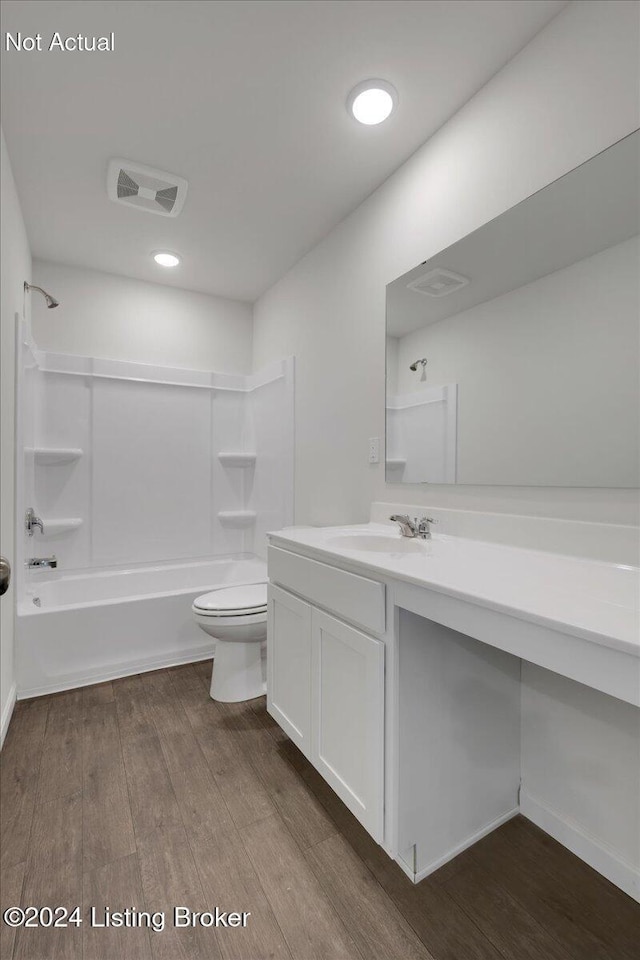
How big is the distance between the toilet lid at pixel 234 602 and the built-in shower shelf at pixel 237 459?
50.1 inches

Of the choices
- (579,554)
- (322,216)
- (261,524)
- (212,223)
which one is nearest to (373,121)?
(322,216)

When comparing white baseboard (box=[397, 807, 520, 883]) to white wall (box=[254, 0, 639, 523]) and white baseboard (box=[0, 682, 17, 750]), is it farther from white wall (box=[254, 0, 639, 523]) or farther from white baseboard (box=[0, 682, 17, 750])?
white baseboard (box=[0, 682, 17, 750])

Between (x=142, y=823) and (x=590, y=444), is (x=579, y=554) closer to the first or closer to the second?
(x=590, y=444)

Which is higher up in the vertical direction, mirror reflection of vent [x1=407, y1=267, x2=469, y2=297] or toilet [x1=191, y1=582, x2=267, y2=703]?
mirror reflection of vent [x1=407, y1=267, x2=469, y2=297]

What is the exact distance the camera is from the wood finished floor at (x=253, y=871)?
108 cm

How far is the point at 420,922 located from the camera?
3.70ft

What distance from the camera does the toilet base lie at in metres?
2.24

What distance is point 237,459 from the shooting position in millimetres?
3492

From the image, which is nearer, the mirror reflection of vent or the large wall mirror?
the large wall mirror

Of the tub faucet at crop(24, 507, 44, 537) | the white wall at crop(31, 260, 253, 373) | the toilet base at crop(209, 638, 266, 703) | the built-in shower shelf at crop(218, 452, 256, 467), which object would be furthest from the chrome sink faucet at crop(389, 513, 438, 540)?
the white wall at crop(31, 260, 253, 373)

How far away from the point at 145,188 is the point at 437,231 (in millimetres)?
1408

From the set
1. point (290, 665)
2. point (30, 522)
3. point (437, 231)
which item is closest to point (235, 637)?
point (290, 665)

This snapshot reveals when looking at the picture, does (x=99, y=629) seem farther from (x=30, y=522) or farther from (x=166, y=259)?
(x=166, y=259)

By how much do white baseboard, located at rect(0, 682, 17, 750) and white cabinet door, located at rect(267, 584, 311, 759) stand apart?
1.10 m
